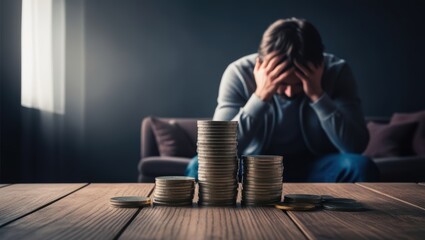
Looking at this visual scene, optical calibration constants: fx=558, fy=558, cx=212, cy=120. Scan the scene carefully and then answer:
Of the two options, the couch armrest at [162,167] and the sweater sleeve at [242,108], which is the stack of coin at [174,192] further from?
the couch armrest at [162,167]

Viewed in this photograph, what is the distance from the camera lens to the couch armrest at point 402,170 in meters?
4.10

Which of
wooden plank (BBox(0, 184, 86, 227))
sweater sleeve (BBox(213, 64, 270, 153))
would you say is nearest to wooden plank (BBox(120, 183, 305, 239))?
wooden plank (BBox(0, 184, 86, 227))

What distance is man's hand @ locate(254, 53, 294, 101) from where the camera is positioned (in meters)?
2.42

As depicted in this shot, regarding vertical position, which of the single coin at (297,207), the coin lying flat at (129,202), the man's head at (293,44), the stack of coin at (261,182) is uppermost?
the man's head at (293,44)

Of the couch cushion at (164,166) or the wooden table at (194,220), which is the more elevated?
the wooden table at (194,220)

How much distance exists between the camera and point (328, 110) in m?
2.44

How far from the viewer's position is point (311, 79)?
2.40 metres

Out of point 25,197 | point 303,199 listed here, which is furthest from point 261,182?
point 25,197

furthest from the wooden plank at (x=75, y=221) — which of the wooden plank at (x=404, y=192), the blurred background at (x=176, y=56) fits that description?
the blurred background at (x=176, y=56)

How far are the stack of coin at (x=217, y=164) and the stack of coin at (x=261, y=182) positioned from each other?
0.04 metres

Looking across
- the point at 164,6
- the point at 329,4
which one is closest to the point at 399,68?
the point at 329,4

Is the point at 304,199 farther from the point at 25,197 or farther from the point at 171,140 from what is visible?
the point at 171,140

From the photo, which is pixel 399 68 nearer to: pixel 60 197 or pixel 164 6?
pixel 164 6

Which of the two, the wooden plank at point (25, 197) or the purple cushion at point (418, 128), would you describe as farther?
the purple cushion at point (418, 128)
